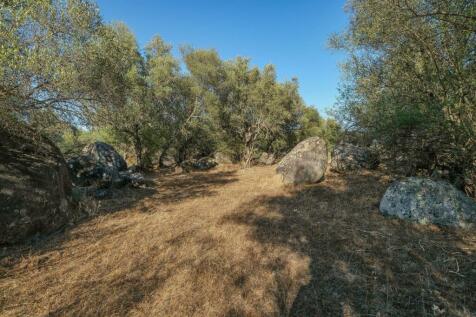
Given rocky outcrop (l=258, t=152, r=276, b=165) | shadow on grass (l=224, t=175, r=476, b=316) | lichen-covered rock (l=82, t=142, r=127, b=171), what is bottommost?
shadow on grass (l=224, t=175, r=476, b=316)

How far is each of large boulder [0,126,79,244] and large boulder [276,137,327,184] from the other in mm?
9886

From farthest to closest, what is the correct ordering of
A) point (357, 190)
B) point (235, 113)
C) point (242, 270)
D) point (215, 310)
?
point (235, 113) → point (357, 190) → point (242, 270) → point (215, 310)

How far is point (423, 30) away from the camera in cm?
853

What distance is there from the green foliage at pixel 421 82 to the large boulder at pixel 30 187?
11.9 metres

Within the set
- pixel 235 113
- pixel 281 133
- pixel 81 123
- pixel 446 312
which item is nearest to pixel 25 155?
pixel 81 123

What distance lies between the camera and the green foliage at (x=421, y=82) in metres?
7.71

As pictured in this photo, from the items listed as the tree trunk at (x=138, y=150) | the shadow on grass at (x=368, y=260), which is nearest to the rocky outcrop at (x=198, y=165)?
the tree trunk at (x=138, y=150)

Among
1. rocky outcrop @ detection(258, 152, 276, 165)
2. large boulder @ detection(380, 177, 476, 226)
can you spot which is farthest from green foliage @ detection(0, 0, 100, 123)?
rocky outcrop @ detection(258, 152, 276, 165)

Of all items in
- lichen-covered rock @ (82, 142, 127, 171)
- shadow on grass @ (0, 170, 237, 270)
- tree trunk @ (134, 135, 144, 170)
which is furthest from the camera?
tree trunk @ (134, 135, 144, 170)

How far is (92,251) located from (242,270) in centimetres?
402

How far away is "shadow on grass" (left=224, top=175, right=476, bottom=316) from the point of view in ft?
14.2

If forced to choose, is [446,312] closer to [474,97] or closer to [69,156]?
[474,97]

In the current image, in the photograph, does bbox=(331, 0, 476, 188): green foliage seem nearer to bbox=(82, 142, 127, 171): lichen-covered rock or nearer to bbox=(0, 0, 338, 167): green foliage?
bbox=(0, 0, 338, 167): green foliage

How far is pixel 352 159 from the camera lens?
48.7 ft
